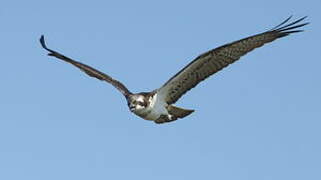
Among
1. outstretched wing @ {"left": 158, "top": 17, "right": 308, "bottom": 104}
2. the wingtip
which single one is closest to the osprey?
outstretched wing @ {"left": 158, "top": 17, "right": 308, "bottom": 104}

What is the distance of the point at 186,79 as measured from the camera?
15.3 meters

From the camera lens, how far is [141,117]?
50.0 feet

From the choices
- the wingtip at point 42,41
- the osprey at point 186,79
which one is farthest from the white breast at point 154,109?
the wingtip at point 42,41

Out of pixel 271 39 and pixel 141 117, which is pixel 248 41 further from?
pixel 141 117

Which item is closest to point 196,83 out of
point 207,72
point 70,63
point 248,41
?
point 207,72

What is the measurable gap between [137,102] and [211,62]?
1.52 meters

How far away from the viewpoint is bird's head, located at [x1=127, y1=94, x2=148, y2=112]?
15016mm

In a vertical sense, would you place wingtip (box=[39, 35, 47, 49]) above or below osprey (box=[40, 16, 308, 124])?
above

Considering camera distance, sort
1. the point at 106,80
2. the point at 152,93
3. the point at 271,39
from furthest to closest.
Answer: the point at 106,80, the point at 152,93, the point at 271,39

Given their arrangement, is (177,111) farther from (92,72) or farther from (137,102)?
(92,72)

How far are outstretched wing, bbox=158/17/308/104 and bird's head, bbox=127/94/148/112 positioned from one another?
46 centimetres

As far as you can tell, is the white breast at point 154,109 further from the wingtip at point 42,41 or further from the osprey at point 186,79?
the wingtip at point 42,41

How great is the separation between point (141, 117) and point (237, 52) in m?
2.12

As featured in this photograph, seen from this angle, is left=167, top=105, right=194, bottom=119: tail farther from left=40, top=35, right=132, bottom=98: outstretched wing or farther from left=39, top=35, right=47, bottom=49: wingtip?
left=39, top=35, right=47, bottom=49: wingtip
